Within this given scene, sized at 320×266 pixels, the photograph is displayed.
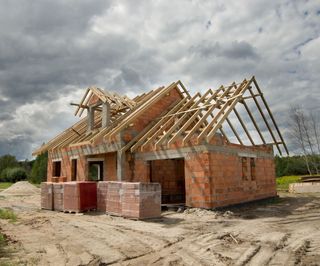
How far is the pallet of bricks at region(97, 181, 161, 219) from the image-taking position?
386 inches

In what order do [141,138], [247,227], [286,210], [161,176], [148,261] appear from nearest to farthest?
[148,261] < [247,227] < [286,210] < [141,138] < [161,176]

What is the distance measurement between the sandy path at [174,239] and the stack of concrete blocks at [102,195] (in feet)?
2.81

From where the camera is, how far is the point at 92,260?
540 centimetres

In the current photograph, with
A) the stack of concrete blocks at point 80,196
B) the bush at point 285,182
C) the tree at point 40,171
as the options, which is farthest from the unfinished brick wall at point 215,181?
the tree at point 40,171

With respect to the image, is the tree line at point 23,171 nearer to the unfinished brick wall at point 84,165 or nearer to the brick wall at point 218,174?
the unfinished brick wall at point 84,165

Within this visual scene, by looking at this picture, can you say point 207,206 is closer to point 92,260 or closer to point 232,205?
point 232,205

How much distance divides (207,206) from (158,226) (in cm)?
277

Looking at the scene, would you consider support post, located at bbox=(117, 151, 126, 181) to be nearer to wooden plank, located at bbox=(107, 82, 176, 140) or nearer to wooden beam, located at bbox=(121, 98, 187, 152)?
wooden beam, located at bbox=(121, 98, 187, 152)

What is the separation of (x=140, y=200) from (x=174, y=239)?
2962 millimetres

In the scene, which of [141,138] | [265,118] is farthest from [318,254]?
[265,118]

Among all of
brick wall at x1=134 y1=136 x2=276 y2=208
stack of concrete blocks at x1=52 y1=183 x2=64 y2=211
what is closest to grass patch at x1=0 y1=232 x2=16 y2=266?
stack of concrete blocks at x1=52 y1=183 x2=64 y2=211

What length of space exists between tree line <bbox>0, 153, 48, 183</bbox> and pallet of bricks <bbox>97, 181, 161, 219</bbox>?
102 ft

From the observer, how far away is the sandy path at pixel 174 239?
A: 5.46 meters

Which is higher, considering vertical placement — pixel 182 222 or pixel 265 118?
pixel 265 118
